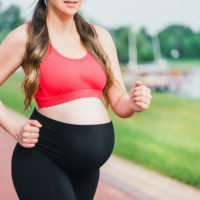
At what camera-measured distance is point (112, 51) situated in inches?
63.7

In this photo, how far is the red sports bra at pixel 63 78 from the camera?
4.49 ft

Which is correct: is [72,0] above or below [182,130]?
above

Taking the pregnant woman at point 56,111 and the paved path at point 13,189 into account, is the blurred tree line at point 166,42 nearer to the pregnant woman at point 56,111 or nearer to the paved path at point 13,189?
the paved path at point 13,189

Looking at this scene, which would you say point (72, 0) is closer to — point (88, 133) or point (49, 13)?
point (49, 13)

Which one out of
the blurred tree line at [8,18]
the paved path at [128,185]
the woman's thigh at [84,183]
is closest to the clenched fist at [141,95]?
the woman's thigh at [84,183]

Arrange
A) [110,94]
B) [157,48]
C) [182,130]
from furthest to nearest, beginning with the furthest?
[157,48] < [182,130] < [110,94]

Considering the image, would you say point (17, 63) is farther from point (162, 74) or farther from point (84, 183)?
point (162, 74)

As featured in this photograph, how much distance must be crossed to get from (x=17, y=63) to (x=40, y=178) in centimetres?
45

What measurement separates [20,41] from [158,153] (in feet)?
16.0

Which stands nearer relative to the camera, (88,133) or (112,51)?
(88,133)

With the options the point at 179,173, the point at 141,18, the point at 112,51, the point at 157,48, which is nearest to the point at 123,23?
the point at 141,18

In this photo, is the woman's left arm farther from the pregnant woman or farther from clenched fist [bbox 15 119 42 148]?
clenched fist [bbox 15 119 42 148]

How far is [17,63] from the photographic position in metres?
1.40

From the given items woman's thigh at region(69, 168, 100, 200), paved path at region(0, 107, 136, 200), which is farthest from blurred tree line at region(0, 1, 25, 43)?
woman's thigh at region(69, 168, 100, 200)
